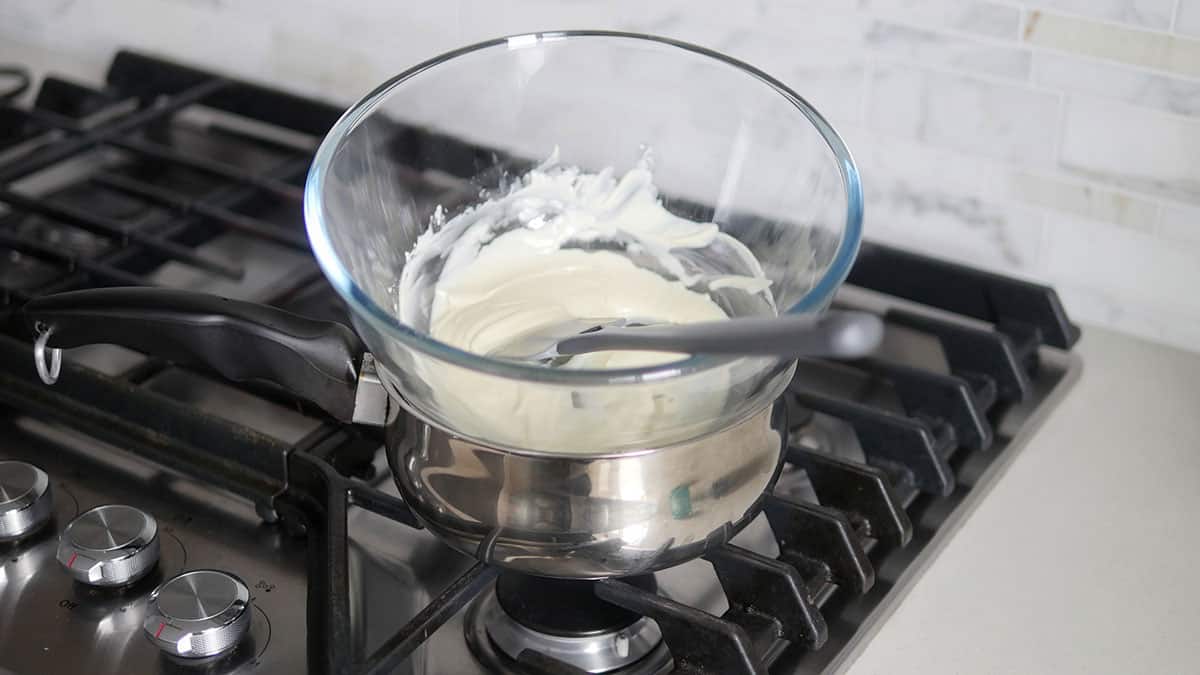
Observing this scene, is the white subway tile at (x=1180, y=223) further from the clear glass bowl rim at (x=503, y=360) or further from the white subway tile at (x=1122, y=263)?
the clear glass bowl rim at (x=503, y=360)

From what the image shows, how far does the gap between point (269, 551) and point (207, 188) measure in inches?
16.6

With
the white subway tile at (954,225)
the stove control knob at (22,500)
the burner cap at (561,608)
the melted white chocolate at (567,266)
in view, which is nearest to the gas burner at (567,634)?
the burner cap at (561,608)

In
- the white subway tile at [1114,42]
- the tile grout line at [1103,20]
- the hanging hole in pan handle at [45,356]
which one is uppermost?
the tile grout line at [1103,20]

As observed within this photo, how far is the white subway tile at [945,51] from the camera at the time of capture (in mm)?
839

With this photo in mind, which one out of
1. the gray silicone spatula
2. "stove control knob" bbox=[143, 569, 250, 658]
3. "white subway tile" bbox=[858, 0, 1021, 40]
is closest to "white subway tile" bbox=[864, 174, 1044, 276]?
"white subway tile" bbox=[858, 0, 1021, 40]

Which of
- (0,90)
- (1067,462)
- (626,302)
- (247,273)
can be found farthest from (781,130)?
(0,90)

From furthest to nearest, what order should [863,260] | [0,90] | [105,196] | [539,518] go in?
[0,90]
[105,196]
[863,260]
[539,518]

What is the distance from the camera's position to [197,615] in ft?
2.07

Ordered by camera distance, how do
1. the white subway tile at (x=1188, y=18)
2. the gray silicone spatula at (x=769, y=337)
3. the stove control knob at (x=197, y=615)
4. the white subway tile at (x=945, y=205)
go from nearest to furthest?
→ 1. the gray silicone spatula at (x=769, y=337)
2. the stove control knob at (x=197, y=615)
3. the white subway tile at (x=1188, y=18)
4. the white subway tile at (x=945, y=205)

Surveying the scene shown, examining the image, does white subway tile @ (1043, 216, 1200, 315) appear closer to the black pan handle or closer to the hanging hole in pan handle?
the black pan handle

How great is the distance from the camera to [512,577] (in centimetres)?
65

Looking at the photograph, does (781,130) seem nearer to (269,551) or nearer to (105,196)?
(269,551)

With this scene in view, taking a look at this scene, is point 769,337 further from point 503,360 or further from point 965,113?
point 965,113

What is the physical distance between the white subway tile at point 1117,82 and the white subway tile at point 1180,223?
0.19 feet
